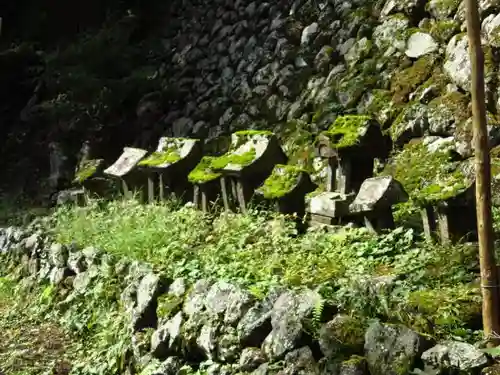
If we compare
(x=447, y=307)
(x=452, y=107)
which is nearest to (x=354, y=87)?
(x=452, y=107)

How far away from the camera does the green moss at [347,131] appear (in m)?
5.55

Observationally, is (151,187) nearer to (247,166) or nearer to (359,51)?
(247,166)

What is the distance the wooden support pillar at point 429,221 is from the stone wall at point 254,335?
3.65 feet

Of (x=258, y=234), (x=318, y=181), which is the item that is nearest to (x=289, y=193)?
(x=258, y=234)

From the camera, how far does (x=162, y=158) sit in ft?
25.7

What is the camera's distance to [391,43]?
337 inches

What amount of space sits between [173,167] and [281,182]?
1.97m

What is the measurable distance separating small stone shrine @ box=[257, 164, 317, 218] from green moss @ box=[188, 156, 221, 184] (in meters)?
0.86

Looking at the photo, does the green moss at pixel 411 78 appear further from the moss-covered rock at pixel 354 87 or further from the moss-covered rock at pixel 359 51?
the moss-covered rock at pixel 359 51

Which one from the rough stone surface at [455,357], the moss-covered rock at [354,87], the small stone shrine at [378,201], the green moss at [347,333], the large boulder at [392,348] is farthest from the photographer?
the moss-covered rock at [354,87]

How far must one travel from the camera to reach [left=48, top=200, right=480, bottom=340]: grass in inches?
154

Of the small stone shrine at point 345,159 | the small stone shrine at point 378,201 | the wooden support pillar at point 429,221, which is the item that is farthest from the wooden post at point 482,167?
the small stone shrine at point 345,159

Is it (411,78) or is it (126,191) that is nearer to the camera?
(411,78)

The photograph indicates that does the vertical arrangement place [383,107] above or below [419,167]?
above
